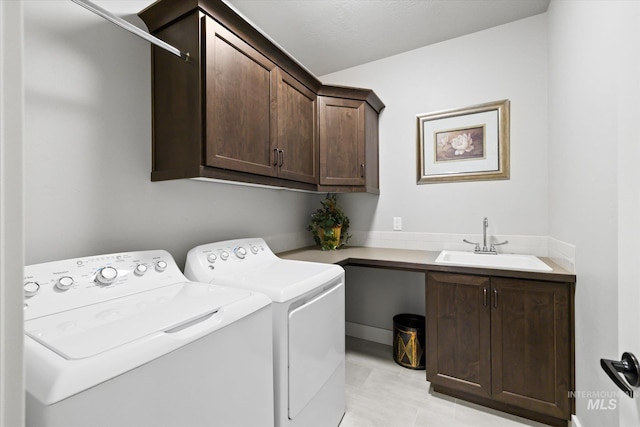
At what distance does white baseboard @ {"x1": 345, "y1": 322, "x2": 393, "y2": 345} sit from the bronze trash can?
0.89 feet

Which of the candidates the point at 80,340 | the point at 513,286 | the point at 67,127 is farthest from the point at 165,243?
the point at 513,286

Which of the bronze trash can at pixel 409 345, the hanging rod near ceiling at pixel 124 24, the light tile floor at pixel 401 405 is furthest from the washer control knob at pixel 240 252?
the bronze trash can at pixel 409 345

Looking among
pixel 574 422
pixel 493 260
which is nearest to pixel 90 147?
pixel 493 260

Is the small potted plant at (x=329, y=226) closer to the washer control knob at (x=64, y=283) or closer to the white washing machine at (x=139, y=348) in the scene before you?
the white washing machine at (x=139, y=348)

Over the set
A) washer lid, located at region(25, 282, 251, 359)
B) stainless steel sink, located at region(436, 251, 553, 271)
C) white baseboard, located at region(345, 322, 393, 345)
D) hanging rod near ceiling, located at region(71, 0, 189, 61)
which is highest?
hanging rod near ceiling, located at region(71, 0, 189, 61)

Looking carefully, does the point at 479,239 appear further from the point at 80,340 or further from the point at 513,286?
the point at 80,340

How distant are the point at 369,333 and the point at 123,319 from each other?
2.34m

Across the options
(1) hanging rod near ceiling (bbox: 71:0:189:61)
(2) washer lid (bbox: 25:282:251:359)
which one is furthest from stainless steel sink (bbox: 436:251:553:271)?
(1) hanging rod near ceiling (bbox: 71:0:189:61)

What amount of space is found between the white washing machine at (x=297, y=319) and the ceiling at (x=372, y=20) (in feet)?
5.56

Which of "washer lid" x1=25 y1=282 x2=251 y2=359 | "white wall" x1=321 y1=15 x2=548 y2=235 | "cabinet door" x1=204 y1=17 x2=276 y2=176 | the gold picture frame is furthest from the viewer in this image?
the gold picture frame

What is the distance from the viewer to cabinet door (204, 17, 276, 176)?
1354mm

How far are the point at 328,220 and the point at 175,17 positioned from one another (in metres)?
1.78

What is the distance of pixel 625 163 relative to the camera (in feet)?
2.07

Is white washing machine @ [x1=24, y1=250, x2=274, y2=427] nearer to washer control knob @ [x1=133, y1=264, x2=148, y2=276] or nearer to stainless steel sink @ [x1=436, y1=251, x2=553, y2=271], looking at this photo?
washer control knob @ [x1=133, y1=264, x2=148, y2=276]
